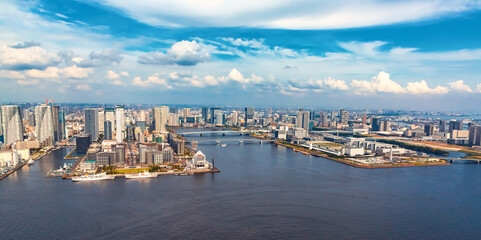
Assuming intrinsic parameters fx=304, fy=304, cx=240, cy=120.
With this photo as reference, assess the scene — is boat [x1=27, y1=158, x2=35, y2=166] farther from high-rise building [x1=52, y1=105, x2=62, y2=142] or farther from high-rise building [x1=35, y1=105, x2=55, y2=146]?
high-rise building [x1=52, y1=105, x2=62, y2=142]

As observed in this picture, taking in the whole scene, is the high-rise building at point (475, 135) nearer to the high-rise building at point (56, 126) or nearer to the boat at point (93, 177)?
the boat at point (93, 177)

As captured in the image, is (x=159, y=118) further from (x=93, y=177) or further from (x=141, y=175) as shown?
(x=93, y=177)

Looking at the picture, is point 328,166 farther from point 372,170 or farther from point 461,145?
point 461,145

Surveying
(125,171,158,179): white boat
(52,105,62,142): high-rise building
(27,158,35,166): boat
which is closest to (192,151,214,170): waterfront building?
(125,171,158,179): white boat

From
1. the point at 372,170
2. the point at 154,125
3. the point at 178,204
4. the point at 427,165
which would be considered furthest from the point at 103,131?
the point at 427,165

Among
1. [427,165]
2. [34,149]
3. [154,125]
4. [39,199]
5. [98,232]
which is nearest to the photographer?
[98,232]

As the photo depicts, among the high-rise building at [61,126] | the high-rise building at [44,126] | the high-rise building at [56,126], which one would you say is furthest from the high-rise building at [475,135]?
the high-rise building at [61,126]
